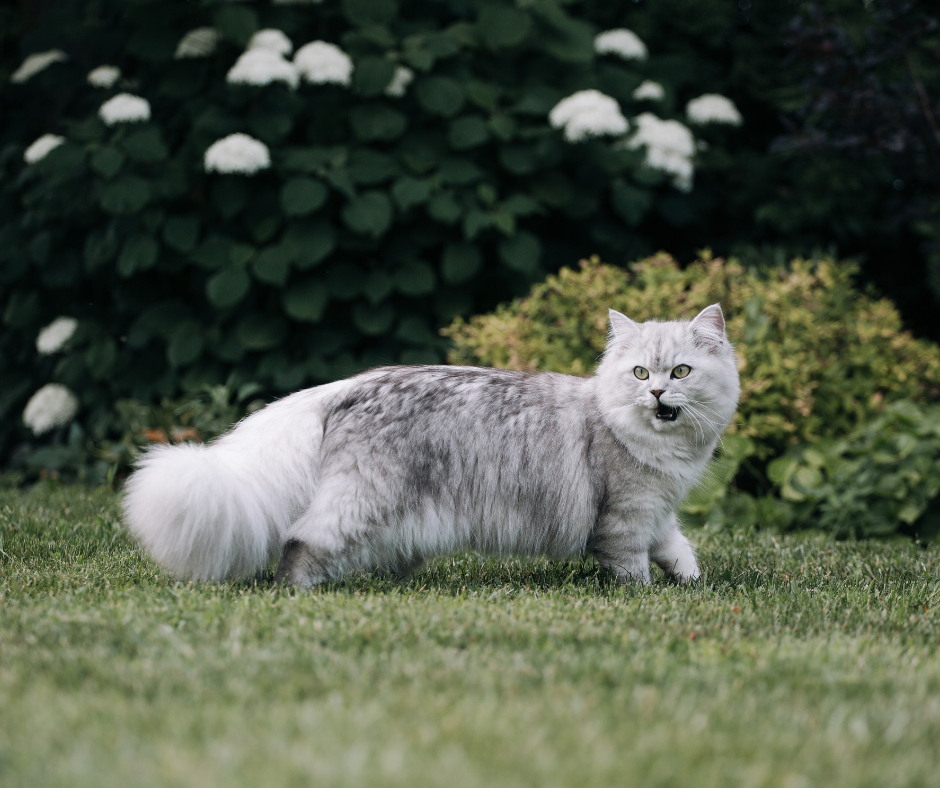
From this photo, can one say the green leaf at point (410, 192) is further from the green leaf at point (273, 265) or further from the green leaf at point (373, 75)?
the green leaf at point (273, 265)

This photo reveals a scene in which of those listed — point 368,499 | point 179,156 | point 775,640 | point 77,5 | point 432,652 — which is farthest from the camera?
point 77,5

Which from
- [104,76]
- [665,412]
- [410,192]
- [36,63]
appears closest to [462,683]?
[665,412]

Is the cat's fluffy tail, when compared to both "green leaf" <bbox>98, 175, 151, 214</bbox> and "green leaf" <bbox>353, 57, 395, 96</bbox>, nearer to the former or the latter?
"green leaf" <bbox>98, 175, 151, 214</bbox>

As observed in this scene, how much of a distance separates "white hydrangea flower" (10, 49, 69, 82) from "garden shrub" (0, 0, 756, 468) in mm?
16

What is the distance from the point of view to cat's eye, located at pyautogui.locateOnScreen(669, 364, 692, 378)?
10.9ft

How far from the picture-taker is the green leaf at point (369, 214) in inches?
221

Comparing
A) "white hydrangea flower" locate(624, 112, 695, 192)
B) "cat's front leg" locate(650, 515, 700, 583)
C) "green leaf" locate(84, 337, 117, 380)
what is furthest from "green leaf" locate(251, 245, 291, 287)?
"cat's front leg" locate(650, 515, 700, 583)

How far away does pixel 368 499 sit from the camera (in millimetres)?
3070

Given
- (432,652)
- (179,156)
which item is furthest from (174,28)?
(432,652)

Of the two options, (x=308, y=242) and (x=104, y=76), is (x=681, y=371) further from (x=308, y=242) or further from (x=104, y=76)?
(x=104, y=76)

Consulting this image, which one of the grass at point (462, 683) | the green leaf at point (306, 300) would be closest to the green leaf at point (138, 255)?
the green leaf at point (306, 300)

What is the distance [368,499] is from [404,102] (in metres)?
3.97

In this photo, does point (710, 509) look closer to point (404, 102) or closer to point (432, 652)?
point (432, 652)

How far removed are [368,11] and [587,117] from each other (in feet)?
5.29
